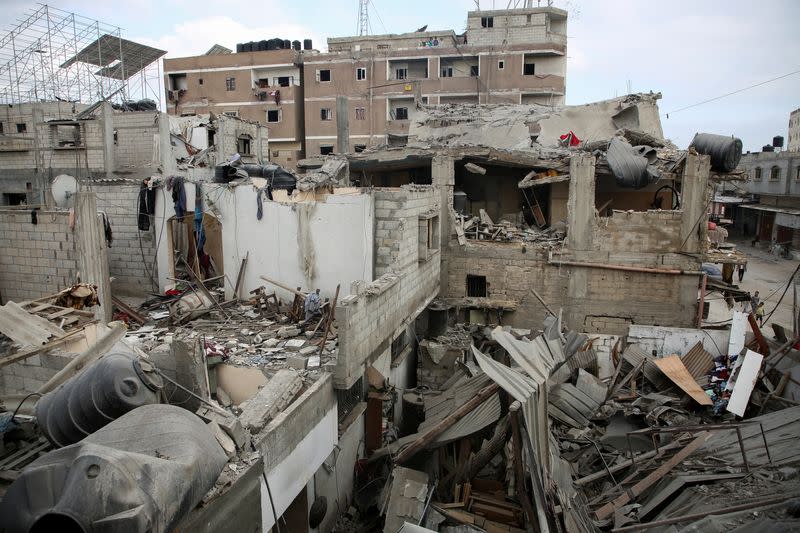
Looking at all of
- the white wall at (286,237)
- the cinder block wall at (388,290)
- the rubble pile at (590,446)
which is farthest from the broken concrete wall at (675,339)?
the white wall at (286,237)

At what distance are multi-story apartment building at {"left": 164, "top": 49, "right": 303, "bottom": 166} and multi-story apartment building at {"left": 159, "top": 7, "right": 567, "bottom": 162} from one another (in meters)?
0.07

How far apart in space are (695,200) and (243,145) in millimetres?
21723

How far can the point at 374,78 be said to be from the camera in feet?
120

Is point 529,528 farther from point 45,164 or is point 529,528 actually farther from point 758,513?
point 45,164

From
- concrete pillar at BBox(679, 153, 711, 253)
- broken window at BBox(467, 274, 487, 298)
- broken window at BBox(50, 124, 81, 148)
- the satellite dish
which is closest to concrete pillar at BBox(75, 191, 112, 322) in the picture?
the satellite dish

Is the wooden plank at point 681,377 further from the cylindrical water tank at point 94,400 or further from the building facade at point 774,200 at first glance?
the building facade at point 774,200

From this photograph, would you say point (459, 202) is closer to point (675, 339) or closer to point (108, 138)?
point (675, 339)

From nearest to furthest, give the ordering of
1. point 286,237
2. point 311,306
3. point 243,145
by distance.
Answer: point 311,306 < point 286,237 < point 243,145

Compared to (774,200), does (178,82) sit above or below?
above

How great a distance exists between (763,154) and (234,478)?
46311 mm

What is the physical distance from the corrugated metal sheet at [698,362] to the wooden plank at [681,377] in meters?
0.32

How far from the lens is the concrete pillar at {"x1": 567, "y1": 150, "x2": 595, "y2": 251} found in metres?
14.7

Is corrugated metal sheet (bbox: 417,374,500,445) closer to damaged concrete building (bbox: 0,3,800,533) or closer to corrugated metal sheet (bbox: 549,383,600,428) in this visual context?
damaged concrete building (bbox: 0,3,800,533)

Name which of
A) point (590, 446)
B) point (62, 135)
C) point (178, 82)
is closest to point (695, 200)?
point (590, 446)
